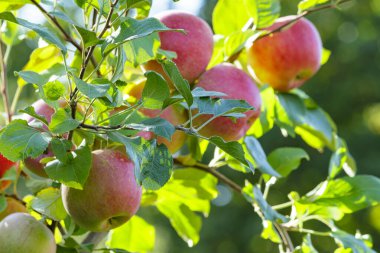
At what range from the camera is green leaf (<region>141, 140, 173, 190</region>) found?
0.57m

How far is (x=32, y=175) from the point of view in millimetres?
806

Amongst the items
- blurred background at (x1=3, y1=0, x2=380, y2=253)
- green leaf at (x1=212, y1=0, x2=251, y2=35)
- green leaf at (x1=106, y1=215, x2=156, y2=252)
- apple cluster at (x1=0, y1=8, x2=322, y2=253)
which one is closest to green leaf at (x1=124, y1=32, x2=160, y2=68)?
apple cluster at (x1=0, y1=8, x2=322, y2=253)

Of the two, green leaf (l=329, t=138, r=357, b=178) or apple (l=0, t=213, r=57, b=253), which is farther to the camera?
green leaf (l=329, t=138, r=357, b=178)

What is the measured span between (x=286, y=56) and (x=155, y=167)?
0.45m

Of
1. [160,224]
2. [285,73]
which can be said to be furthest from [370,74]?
[285,73]

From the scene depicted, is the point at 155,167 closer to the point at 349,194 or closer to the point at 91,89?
the point at 91,89

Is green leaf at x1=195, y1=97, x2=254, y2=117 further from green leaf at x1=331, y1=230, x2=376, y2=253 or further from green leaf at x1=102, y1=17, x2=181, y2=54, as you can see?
green leaf at x1=331, y1=230, x2=376, y2=253

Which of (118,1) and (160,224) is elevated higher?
(118,1)

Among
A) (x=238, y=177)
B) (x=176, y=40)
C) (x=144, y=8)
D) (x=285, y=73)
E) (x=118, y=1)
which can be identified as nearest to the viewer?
(x=118, y=1)

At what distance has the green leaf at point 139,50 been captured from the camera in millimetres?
671

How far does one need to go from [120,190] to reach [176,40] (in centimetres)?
23

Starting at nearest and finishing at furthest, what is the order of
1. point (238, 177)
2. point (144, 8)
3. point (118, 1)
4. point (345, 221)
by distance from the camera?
1. point (118, 1)
2. point (144, 8)
3. point (345, 221)
4. point (238, 177)

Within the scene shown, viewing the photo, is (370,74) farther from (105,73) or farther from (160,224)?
(105,73)

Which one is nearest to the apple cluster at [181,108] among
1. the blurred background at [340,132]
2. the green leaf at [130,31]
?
the green leaf at [130,31]
